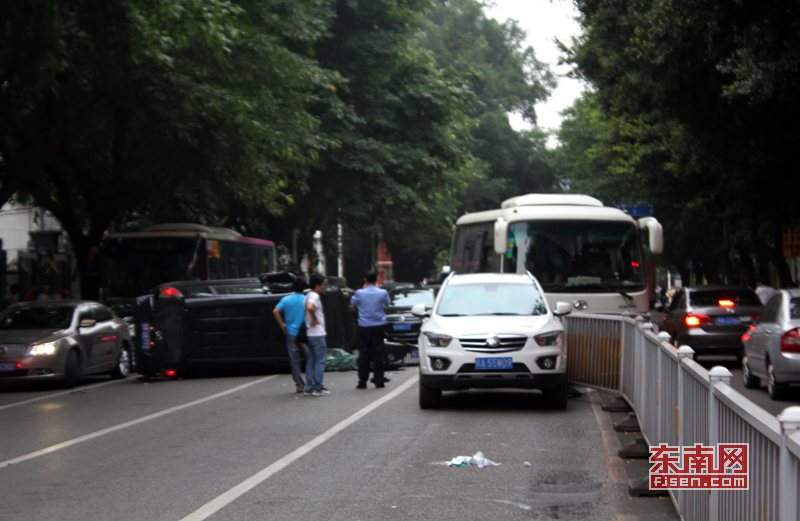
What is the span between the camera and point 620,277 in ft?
57.7

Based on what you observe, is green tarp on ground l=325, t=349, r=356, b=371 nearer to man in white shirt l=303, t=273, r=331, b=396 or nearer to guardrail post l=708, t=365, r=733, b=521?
man in white shirt l=303, t=273, r=331, b=396

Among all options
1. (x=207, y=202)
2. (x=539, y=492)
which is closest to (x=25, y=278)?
(x=207, y=202)

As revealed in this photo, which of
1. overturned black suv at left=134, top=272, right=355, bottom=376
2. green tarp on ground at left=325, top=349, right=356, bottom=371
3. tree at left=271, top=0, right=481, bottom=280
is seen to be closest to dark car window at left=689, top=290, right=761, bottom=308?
green tarp on ground at left=325, top=349, right=356, bottom=371

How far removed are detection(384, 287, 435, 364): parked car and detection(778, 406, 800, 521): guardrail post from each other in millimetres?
15825

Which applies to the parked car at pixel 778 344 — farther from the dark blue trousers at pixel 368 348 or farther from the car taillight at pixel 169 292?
the car taillight at pixel 169 292

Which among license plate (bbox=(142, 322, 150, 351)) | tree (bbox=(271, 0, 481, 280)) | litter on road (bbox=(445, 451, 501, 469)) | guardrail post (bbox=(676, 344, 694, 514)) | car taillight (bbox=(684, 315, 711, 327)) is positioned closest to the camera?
guardrail post (bbox=(676, 344, 694, 514))

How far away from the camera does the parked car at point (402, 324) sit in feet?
63.7

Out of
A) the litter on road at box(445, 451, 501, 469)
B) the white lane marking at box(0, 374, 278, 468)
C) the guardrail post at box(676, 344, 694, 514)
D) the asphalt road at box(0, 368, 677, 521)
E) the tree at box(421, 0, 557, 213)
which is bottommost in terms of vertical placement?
the white lane marking at box(0, 374, 278, 468)

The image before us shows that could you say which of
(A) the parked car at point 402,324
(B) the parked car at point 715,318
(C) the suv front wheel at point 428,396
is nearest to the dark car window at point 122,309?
(A) the parked car at point 402,324

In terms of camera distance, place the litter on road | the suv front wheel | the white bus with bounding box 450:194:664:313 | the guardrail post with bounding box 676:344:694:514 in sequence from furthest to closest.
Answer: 1. the white bus with bounding box 450:194:664:313
2. the suv front wheel
3. the litter on road
4. the guardrail post with bounding box 676:344:694:514

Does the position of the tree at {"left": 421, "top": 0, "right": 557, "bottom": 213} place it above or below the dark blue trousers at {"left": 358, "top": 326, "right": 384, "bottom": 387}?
above

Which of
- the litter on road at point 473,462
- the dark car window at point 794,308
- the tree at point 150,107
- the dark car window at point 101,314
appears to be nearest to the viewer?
the litter on road at point 473,462

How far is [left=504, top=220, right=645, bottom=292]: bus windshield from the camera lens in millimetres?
17469

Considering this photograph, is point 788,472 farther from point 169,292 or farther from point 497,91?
point 497,91
